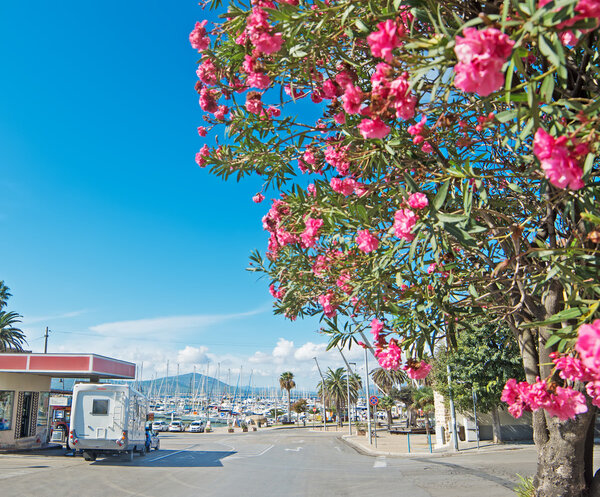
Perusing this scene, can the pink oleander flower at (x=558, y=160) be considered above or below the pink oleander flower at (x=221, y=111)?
below

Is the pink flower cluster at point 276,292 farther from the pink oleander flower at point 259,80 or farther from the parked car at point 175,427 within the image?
the parked car at point 175,427

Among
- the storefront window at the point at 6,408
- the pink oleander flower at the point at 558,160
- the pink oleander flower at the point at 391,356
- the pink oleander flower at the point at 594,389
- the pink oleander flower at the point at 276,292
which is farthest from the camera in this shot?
the storefront window at the point at 6,408

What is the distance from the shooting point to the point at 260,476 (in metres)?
16.5

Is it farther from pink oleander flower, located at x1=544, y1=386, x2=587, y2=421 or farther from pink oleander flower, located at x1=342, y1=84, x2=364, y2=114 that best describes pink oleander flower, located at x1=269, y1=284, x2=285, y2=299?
pink oleander flower, located at x1=544, y1=386, x2=587, y2=421

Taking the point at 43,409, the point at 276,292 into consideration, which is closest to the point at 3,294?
the point at 43,409

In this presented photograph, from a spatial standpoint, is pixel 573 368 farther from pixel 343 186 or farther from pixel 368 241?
pixel 343 186

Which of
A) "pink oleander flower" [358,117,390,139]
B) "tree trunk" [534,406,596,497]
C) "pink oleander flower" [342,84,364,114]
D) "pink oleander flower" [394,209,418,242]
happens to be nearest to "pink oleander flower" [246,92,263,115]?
"pink oleander flower" [342,84,364,114]

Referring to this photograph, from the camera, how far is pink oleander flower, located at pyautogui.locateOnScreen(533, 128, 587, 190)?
272 centimetres

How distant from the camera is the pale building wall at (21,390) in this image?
24656 mm

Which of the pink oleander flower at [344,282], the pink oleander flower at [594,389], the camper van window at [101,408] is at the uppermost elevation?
the pink oleander flower at [344,282]

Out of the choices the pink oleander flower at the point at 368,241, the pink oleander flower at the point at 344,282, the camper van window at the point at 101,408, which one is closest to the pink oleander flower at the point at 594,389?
the pink oleander flower at the point at 368,241

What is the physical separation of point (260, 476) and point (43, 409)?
17.9m

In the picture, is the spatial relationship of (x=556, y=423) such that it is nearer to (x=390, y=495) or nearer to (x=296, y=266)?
(x=296, y=266)

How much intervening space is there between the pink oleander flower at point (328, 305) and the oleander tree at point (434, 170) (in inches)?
0.9
